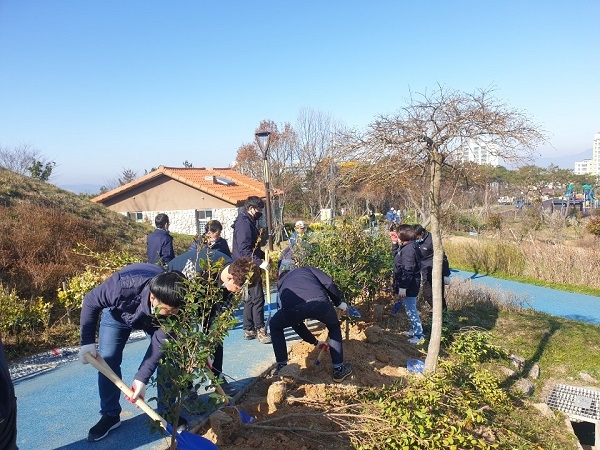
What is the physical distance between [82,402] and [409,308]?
399 cm

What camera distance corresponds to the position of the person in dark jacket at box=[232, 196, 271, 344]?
5401 millimetres

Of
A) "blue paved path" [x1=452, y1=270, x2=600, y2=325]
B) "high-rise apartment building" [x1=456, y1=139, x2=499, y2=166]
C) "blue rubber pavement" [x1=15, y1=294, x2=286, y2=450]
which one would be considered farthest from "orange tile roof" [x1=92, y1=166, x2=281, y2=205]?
"high-rise apartment building" [x1=456, y1=139, x2=499, y2=166]

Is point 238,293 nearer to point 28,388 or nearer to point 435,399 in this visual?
point 435,399

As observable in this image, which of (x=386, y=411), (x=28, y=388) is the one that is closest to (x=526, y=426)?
(x=386, y=411)

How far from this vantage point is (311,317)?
3986mm

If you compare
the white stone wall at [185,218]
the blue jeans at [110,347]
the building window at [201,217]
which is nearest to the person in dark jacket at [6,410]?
the blue jeans at [110,347]

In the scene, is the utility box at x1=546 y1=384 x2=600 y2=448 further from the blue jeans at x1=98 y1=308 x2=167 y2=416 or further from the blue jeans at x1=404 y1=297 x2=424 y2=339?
the blue jeans at x1=98 y1=308 x2=167 y2=416

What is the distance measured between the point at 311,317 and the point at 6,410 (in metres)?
2.59

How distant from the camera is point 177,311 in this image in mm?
2793

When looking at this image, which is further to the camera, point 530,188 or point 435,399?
point 530,188

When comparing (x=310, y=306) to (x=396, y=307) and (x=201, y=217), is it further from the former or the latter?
(x=201, y=217)

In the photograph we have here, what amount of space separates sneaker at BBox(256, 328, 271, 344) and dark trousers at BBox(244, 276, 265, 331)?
7 cm

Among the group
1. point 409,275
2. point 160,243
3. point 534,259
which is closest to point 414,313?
point 409,275

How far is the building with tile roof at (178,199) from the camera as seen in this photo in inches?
Result: 799
